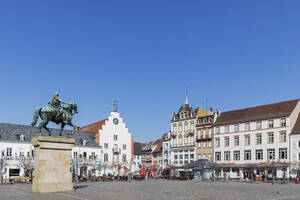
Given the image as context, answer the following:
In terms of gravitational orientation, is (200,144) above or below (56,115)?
below

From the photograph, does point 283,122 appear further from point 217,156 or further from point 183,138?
point 183,138

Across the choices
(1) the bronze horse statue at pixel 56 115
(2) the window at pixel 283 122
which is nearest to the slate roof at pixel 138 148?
(2) the window at pixel 283 122

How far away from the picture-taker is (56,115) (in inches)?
999

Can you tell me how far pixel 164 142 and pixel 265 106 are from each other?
31.2 metres

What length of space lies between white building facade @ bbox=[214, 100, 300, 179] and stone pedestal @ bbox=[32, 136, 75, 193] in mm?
45216

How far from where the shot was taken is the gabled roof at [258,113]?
218ft

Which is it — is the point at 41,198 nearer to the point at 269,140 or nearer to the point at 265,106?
the point at 269,140

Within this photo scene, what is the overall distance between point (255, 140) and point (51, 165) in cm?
5286

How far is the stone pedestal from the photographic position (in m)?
23.8

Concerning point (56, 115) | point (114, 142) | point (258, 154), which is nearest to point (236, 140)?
point (258, 154)

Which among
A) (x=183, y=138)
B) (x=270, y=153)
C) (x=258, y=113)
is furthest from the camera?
(x=183, y=138)

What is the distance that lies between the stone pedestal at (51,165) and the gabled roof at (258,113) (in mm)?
50002

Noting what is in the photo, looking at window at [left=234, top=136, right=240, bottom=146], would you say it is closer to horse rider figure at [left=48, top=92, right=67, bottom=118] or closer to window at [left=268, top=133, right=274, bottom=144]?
window at [left=268, top=133, right=274, bottom=144]

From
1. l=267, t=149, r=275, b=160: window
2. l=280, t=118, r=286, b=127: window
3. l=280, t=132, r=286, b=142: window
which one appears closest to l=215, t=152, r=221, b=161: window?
l=267, t=149, r=275, b=160: window
